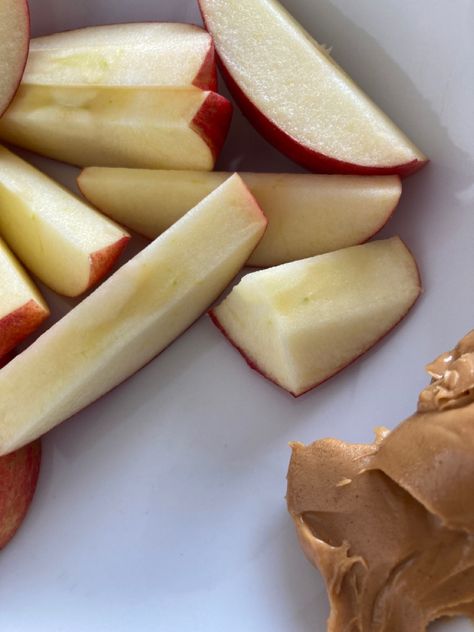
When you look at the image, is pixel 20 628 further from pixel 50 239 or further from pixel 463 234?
pixel 463 234

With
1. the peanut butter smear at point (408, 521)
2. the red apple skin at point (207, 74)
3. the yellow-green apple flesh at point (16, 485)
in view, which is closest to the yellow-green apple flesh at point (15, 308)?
the yellow-green apple flesh at point (16, 485)

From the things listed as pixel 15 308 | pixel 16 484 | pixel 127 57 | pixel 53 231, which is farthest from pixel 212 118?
pixel 16 484

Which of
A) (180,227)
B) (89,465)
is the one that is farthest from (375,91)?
(89,465)

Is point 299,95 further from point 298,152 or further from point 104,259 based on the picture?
point 104,259

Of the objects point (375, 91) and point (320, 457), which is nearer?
point (320, 457)

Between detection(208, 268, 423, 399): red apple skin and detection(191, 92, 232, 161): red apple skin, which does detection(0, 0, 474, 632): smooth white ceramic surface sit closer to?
detection(208, 268, 423, 399): red apple skin

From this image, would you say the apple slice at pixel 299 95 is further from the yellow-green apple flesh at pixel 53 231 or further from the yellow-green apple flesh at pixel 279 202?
the yellow-green apple flesh at pixel 53 231
